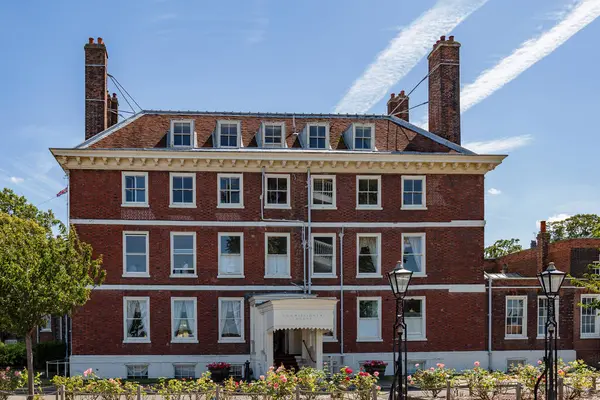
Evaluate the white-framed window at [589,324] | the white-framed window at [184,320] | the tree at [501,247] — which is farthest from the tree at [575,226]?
the white-framed window at [184,320]

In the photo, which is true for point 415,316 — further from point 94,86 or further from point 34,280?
point 94,86

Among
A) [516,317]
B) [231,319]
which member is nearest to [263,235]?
[231,319]

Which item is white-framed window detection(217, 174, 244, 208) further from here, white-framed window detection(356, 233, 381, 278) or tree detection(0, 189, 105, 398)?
tree detection(0, 189, 105, 398)

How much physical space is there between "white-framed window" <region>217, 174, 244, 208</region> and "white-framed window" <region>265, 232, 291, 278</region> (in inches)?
81.0

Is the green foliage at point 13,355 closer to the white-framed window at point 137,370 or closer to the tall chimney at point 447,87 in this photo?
the white-framed window at point 137,370

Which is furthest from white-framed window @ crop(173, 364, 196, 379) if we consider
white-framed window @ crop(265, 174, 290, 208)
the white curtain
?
the white curtain

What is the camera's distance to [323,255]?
30797 mm

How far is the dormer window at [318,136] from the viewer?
31.8m

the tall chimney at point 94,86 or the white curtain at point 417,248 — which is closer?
the tall chimney at point 94,86

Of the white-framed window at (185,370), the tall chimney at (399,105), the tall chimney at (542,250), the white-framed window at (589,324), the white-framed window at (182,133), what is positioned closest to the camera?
the white-framed window at (185,370)

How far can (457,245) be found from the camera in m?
31.2

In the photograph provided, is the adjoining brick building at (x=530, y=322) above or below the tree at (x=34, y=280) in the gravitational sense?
below

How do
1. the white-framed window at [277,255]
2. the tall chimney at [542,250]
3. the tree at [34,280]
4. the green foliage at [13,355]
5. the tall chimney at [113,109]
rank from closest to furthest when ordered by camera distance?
the tree at [34,280] < the white-framed window at [277,255] < the green foliage at [13,355] < the tall chimney at [113,109] < the tall chimney at [542,250]

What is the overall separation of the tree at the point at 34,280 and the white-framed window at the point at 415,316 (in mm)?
14840
